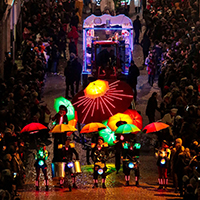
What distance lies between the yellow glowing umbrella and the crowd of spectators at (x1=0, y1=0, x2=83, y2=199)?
2.20 metres

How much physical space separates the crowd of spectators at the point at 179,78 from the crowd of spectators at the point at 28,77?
13.5 ft

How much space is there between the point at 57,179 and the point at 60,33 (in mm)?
16572

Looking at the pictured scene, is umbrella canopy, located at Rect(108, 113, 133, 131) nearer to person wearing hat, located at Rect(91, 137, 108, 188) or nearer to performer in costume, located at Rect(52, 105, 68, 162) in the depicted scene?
performer in costume, located at Rect(52, 105, 68, 162)

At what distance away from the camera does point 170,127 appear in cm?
1995

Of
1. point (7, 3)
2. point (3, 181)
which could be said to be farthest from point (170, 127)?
point (7, 3)

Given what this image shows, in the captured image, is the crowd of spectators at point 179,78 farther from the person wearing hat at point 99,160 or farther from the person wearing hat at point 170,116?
the person wearing hat at point 99,160

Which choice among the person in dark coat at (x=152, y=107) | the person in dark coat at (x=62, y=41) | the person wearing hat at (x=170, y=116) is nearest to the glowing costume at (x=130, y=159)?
the person wearing hat at (x=170, y=116)

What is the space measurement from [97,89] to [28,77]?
5.76 meters

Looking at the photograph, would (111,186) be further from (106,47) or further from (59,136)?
(106,47)

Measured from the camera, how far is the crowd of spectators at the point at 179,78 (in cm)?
1723

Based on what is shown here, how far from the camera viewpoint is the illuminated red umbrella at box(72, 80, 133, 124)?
1984cm

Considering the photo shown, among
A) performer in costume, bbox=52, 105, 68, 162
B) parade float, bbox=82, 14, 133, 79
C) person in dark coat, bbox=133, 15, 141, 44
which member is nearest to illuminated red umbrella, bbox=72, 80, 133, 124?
performer in costume, bbox=52, 105, 68, 162

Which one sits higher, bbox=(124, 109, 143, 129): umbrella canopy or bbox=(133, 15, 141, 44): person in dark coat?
bbox=(133, 15, 141, 44): person in dark coat

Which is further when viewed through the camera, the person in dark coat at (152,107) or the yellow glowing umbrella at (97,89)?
the person in dark coat at (152,107)
